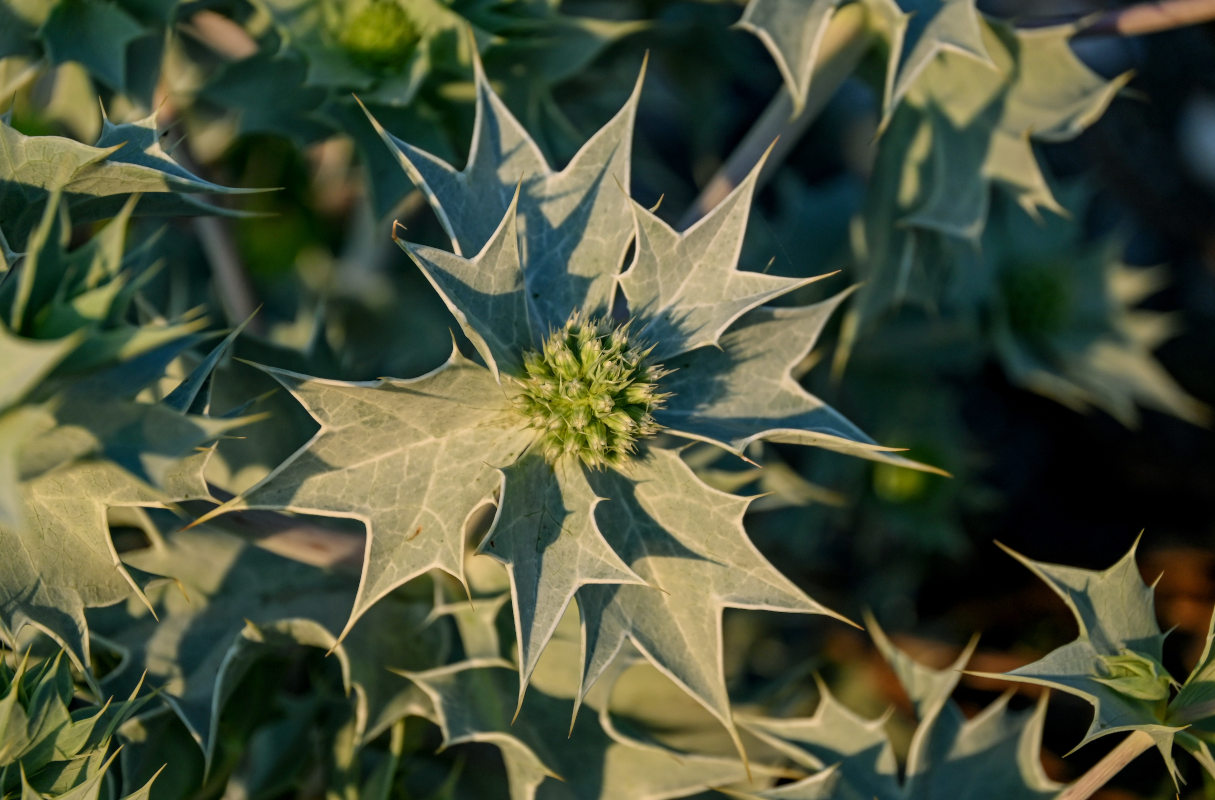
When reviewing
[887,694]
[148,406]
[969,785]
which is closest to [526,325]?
[148,406]

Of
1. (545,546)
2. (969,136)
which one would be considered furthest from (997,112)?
(545,546)

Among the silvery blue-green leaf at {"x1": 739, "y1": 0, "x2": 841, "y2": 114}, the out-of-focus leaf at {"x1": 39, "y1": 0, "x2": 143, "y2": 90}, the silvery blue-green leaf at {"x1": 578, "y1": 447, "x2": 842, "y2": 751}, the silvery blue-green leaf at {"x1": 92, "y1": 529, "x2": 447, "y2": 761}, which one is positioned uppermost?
the silvery blue-green leaf at {"x1": 739, "y1": 0, "x2": 841, "y2": 114}

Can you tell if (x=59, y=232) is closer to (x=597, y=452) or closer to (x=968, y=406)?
(x=597, y=452)

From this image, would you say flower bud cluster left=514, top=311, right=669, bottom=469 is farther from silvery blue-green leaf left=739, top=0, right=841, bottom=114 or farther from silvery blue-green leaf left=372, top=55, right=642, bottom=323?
silvery blue-green leaf left=739, top=0, right=841, bottom=114

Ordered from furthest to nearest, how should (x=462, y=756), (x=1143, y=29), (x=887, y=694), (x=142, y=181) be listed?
(x=887, y=694) < (x=1143, y=29) < (x=462, y=756) < (x=142, y=181)

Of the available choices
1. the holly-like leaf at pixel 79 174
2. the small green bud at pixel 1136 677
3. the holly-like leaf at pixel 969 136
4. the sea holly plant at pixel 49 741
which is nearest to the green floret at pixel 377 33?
the holly-like leaf at pixel 79 174

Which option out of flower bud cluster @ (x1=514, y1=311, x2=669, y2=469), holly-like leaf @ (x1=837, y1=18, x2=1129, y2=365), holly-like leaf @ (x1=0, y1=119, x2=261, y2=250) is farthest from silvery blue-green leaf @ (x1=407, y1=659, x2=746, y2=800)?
holly-like leaf @ (x1=837, y1=18, x2=1129, y2=365)
